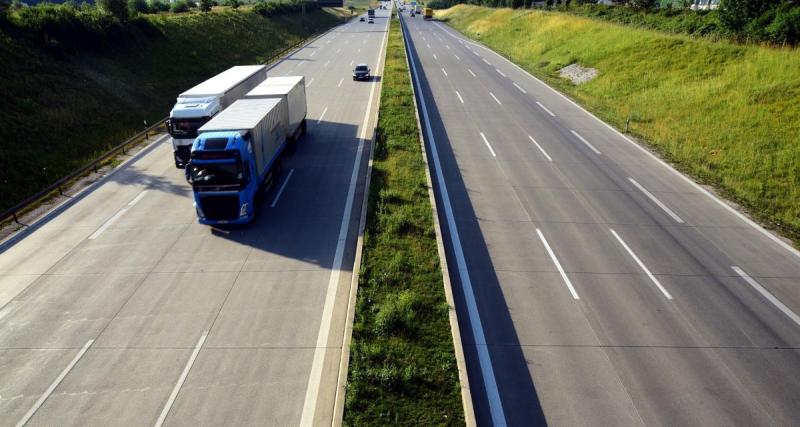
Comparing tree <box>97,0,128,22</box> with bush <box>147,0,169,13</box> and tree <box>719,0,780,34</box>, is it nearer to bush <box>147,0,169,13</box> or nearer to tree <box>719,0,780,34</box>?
bush <box>147,0,169,13</box>

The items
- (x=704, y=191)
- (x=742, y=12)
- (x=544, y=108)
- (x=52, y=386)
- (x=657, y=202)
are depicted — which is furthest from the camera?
(x=742, y=12)

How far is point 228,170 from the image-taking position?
16141mm

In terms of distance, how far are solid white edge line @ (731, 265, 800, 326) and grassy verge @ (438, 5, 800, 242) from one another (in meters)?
4.19

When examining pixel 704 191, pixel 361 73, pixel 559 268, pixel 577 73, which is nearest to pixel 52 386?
pixel 559 268

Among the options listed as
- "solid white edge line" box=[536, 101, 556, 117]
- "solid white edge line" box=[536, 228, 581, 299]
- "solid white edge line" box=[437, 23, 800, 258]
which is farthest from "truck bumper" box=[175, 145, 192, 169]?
"solid white edge line" box=[437, 23, 800, 258]

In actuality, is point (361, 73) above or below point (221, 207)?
above

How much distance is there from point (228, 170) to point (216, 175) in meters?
0.46

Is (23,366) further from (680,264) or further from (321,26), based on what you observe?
(321,26)

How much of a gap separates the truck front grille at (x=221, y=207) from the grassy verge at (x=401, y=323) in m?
4.94

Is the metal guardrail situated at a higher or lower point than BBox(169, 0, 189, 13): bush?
lower

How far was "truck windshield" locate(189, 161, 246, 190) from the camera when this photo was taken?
52.7 feet

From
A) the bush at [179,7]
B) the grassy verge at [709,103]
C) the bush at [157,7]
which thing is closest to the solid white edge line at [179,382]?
the grassy verge at [709,103]

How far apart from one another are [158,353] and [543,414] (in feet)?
30.8

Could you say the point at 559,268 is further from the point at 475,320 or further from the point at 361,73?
the point at 361,73
